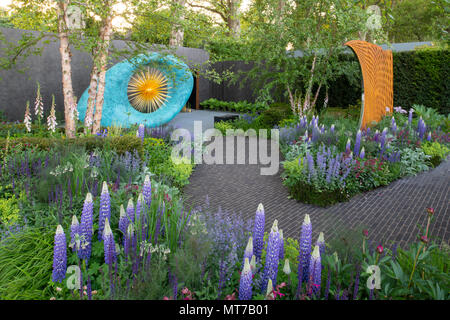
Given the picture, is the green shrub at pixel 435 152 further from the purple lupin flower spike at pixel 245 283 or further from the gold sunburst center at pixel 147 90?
the gold sunburst center at pixel 147 90

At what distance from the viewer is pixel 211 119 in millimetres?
14008

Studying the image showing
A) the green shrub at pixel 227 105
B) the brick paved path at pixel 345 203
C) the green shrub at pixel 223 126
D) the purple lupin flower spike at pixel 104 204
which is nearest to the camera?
the purple lupin flower spike at pixel 104 204

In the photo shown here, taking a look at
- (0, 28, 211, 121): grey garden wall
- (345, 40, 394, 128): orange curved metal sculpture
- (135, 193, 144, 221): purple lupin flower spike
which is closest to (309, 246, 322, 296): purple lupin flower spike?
(135, 193, 144, 221): purple lupin flower spike

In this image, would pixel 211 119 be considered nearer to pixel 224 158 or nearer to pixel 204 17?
pixel 224 158

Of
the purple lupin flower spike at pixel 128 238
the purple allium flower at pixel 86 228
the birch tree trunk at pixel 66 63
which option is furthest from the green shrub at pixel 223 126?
the purple lupin flower spike at pixel 128 238

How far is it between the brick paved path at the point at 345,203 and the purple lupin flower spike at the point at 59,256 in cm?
201

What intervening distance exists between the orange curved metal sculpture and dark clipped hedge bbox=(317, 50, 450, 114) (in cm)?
102

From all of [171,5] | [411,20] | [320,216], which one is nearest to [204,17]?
[171,5]

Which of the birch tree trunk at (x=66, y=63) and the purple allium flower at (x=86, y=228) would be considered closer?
the purple allium flower at (x=86, y=228)

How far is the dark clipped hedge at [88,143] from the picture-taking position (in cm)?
517

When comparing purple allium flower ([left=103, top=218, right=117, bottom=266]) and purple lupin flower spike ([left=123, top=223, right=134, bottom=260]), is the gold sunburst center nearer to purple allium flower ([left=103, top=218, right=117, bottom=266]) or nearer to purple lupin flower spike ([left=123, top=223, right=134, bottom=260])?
purple lupin flower spike ([left=123, top=223, right=134, bottom=260])

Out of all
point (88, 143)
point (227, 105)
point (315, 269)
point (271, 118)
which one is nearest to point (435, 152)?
point (271, 118)
